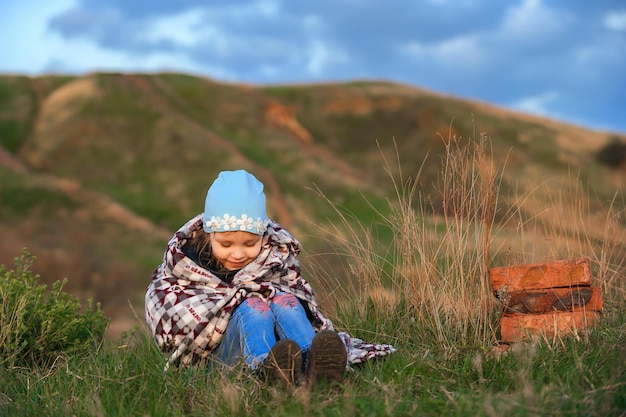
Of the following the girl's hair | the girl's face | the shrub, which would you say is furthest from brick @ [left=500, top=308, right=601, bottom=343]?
the shrub

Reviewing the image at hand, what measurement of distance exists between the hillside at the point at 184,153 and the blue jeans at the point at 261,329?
621 inches

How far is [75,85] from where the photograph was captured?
109 feet

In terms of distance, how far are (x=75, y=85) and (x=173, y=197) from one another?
10494 mm

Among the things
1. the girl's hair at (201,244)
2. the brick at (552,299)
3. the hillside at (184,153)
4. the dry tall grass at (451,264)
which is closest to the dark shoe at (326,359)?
the dry tall grass at (451,264)

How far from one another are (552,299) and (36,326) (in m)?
3.21

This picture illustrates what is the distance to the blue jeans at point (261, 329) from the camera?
3.66 m

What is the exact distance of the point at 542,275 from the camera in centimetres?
426

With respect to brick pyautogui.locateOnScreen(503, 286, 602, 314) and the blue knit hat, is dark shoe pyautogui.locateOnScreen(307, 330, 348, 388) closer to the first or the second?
the blue knit hat

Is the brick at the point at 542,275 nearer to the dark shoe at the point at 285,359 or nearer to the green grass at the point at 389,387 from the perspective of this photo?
the green grass at the point at 389,387

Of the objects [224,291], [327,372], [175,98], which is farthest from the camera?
[175,98]

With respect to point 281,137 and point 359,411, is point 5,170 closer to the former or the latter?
point 281,137

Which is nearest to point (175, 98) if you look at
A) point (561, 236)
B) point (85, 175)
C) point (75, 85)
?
point (75, 85)

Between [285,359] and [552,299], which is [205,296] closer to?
[285,359]

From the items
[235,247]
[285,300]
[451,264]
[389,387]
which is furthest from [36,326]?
[451,264]
